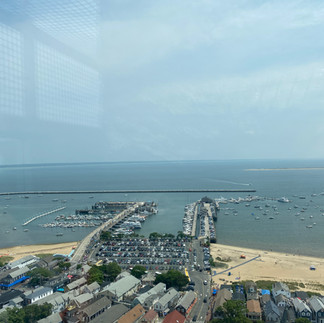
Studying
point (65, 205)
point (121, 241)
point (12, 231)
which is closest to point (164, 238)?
point (121, 241)

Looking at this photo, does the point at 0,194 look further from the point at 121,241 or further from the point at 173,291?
the point at 173,291

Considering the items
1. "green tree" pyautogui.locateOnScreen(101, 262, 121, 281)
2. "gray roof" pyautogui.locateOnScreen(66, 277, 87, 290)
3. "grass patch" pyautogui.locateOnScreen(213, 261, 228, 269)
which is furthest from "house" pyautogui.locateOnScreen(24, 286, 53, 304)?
"grass patch" pyautogui.locateOnScreen(213, 261, 228, 269)

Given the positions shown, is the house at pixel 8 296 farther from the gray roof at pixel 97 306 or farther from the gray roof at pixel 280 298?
the gray roof at pixel 280 298

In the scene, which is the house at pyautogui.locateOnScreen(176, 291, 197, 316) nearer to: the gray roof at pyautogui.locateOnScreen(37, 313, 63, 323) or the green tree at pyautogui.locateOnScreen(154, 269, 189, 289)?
the green tree at pyautogui.locateOnScreen(154, 269, 189, 289)

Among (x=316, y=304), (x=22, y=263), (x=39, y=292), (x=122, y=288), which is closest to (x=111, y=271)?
(x=122, y=288)

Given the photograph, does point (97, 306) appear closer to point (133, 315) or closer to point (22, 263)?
point (133, 315)

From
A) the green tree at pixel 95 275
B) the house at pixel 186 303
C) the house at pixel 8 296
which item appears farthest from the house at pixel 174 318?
the house at pixel 8 296
